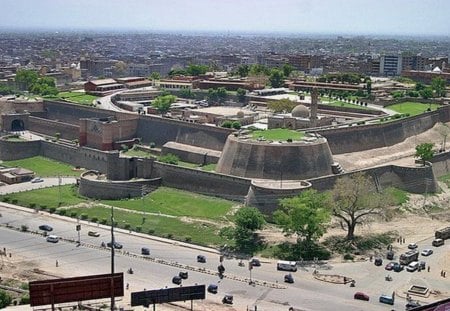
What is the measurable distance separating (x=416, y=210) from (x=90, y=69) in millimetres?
128599

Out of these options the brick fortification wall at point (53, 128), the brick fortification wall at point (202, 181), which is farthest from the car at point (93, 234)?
the brick fortification wall at point (53, 128)

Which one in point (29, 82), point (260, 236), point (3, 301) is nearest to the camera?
point (3, 301)

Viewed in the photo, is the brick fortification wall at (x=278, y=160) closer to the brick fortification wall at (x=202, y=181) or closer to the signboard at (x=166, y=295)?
the brick fortification wall at (x=202, y=181)

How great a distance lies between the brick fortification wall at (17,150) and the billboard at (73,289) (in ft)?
160

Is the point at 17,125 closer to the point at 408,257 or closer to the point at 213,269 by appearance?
the point at 213,269

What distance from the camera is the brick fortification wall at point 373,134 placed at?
69.1 m

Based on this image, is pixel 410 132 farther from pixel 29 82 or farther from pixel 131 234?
pixel 29 82

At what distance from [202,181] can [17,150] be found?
3037cm

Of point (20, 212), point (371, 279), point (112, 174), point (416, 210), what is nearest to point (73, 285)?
point (371, 279)

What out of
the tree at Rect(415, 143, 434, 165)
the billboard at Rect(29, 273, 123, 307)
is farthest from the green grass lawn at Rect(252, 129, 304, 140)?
the billboard at Rect(29, 273, 123, 307)

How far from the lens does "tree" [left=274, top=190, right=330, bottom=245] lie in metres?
47.1

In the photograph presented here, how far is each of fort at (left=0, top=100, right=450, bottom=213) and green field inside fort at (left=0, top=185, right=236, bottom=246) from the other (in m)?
1.58

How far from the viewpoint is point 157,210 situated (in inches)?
2243

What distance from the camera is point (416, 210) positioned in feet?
192
